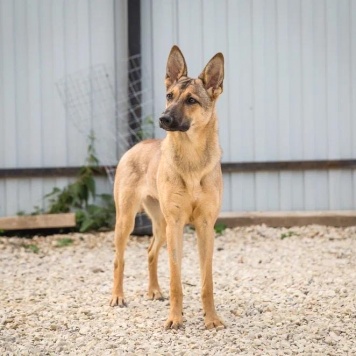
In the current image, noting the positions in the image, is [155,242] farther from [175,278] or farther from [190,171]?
[190,171]

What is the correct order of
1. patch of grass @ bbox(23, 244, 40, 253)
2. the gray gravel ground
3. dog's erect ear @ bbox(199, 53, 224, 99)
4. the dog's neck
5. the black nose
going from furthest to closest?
patch of grass @ bbox(23, 244, 40, 253)
dog's erect ear @ bbox(199, 53, 224, 99)
the dog's neck
the black nose
the gray gravel ground

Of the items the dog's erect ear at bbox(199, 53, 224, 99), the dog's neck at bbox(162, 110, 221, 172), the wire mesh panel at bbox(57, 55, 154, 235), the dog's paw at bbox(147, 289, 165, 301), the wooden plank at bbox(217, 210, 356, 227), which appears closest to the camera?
the dog's neck at bbox(162, 110, 221, 172)

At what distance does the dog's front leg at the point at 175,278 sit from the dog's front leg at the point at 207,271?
0.48ft

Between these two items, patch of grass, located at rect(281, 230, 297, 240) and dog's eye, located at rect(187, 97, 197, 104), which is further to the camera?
patch of grass, located at rect(281, 230, 297, 240)

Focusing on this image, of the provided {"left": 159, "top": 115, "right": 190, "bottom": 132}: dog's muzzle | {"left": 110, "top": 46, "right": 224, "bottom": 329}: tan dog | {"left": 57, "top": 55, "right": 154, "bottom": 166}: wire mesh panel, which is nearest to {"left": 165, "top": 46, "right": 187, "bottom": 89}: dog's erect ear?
{"left": 110, "top": 46, "right": 224, "bottom": 329}: tan dog

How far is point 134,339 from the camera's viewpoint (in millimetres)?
4969

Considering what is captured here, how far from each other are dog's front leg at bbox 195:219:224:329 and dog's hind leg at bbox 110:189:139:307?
0.85 metres

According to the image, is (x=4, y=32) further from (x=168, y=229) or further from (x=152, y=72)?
(x=168, y=229)

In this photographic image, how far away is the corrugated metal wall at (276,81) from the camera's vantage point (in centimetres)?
955

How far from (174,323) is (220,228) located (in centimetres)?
392

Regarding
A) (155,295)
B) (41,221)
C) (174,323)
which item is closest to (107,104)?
(41,221)

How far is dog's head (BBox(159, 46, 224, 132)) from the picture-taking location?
16.8ft

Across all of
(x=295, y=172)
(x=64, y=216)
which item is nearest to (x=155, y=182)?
(x=64, y=216)

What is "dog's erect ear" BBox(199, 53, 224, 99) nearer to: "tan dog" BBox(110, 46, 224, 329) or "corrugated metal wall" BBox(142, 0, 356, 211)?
"tan dog" BBox(110, 46, 224, 329)
